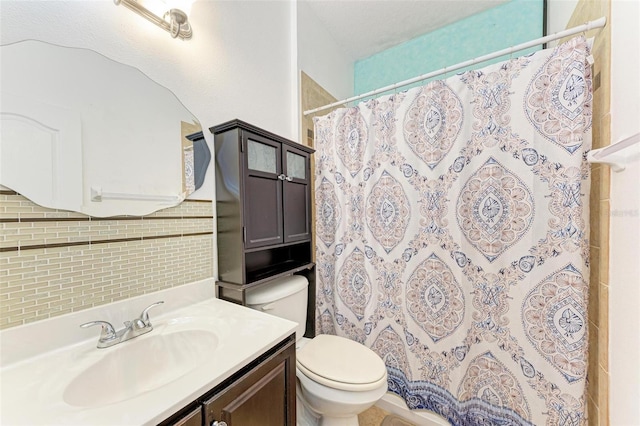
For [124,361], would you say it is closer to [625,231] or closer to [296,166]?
[296,166]

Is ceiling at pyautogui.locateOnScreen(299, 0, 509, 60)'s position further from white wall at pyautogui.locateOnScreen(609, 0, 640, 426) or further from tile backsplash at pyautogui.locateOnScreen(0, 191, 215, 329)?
tile backsplash at pyautogui.locateOnScreen(0, 191, 215, 329)

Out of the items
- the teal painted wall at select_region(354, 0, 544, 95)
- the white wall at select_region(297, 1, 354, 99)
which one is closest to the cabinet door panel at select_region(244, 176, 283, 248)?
the white wall at select_region(297, 1, 354, 99)

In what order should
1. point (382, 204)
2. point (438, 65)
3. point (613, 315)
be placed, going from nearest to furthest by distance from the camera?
point (613, 315)
point (382, 204)
point (438, 65)

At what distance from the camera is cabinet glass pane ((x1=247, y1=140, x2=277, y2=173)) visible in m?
1.15

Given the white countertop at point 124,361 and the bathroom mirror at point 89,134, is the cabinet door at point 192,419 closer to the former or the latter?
the white countertop at point 124,361

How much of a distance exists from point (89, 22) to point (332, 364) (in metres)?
1.58

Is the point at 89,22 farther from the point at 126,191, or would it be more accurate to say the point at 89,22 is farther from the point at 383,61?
the point at 383,61

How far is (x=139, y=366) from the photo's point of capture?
785 mm

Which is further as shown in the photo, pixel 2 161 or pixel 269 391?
pixel 269 391

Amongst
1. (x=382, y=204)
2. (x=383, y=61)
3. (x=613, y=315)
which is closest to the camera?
(x=613, y=315)

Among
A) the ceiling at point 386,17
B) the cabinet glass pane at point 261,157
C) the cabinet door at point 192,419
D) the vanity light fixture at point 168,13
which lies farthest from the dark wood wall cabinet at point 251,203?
the ceiling at point 386,17

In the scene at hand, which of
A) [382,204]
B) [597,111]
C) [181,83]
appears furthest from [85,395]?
[597,111]

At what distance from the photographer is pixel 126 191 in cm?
88

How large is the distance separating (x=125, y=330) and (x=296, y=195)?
946mm
